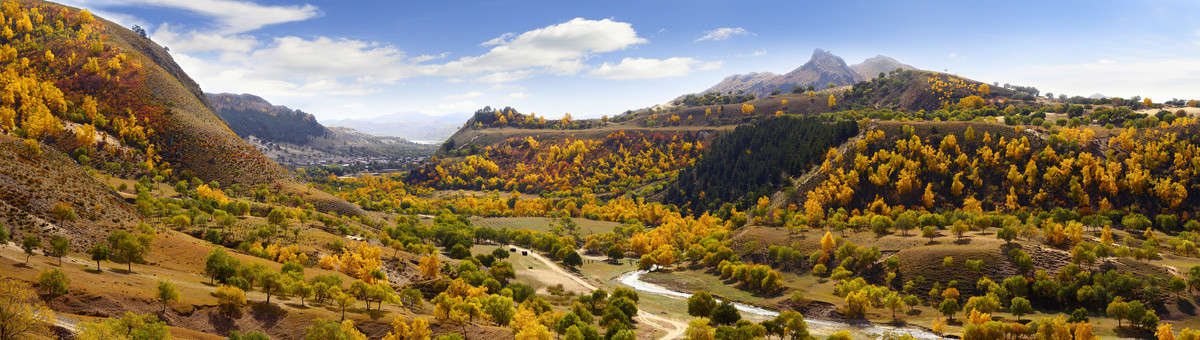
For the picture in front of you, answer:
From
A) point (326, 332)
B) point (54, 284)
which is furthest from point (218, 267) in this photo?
point (326, 332)

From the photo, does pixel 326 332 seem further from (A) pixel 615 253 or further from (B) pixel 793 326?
(A) pixel 615 253

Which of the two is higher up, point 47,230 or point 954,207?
point 47,230

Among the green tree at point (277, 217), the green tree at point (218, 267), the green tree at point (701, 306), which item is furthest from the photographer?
the green tree at point (277, 217)

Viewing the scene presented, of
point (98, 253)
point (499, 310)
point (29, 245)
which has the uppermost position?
point (29, 245)

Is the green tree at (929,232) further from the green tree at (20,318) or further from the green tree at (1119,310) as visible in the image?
the green tree at (20,318)

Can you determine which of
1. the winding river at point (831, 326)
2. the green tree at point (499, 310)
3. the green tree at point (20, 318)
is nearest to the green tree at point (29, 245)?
the green tree at point (20, 318)

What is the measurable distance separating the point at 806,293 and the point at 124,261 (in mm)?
113604

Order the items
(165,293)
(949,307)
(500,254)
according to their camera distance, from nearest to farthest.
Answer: (165,293)
(949,307)
(500,254)

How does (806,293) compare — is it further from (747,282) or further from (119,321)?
(119,321)

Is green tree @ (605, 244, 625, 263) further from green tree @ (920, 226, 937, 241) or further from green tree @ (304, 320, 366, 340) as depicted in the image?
green tree @ (304, 320, 366, 340)

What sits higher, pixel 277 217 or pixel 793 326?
pixel 277 217

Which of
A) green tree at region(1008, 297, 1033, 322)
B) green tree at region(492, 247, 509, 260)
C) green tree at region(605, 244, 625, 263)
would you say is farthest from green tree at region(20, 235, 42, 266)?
green tree at region(1008, 297, 1033, 322)

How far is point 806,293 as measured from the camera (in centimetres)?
11700

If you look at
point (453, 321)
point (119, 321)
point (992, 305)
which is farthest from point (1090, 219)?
point (119, 321)
